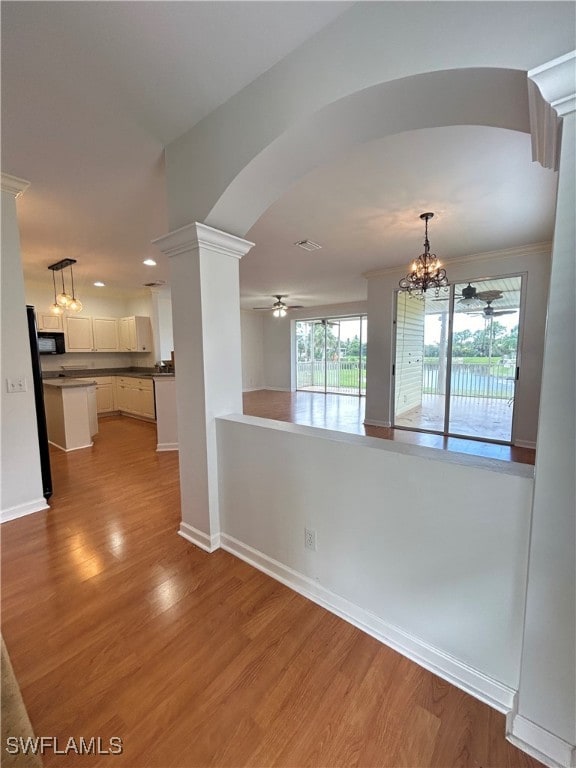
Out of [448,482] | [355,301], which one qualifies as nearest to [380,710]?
[448,482]

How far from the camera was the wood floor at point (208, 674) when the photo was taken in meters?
1.06

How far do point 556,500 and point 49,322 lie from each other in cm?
740

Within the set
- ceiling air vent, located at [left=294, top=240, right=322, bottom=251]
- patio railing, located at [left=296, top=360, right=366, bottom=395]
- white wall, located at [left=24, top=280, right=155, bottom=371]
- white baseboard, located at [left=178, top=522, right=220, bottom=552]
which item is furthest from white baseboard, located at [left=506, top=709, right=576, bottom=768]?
patio railing, located at [left=296, top=360, right=366, bottom=395]

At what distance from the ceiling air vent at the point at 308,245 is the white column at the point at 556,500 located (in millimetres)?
A: 2950

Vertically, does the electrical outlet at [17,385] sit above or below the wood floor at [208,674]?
above

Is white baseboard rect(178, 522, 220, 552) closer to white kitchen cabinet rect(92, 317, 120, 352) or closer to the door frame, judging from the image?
the door frame

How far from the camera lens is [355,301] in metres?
8.27

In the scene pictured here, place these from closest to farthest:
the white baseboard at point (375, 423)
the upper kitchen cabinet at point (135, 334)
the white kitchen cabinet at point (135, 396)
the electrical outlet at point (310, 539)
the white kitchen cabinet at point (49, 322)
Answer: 1. the electrical outlet at point (310, 539)
2. the white baseboard at point (375, 423)
3. the white kitchen cabinet at point (49, 322)
4. the white kitchen cabinet at point (135, 396)
5. the upper kitchen cabinet at point (135, 334)

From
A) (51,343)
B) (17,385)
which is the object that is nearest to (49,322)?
(51,343)

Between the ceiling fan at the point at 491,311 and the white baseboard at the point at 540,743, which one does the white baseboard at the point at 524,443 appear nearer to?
the ceiling fan at the point at 491,311

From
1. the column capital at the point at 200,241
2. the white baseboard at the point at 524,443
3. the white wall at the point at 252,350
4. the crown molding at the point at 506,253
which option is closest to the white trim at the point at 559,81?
the column capital at the point at 200,241

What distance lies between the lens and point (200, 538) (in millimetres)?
2191

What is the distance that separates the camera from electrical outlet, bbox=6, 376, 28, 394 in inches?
99.0

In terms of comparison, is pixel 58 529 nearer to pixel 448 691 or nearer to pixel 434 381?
pixel 448 691
